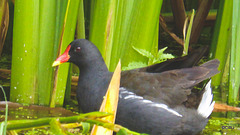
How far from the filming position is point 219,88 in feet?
12.8

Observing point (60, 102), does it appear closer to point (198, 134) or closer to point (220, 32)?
point (198, 134)

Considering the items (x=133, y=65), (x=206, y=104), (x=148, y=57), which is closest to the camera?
(x=206, y=104)

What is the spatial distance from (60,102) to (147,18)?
86 cm

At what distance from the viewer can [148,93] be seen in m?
2.74

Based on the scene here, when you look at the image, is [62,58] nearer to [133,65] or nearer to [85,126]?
[133,65]

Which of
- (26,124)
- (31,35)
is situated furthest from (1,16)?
(26,124)

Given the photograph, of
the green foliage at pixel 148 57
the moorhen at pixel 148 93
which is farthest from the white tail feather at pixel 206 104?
the green foliage at pixel 148 57

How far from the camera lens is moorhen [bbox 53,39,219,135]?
8.75ft

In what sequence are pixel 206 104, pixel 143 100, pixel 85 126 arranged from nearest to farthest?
pixel 85 126 < pixel 143 100 < pixel 206 104

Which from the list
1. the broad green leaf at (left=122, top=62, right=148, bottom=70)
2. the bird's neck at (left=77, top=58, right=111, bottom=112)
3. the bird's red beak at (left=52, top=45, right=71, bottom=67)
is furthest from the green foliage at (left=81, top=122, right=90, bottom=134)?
the broad green leaf at (left=122, top=62, right=148, bottom=70)

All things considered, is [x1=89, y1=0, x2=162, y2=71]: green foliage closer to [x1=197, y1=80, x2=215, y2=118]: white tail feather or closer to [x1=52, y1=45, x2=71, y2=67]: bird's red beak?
[x1=52, y1=45, x2=71, y2=67]: bird's red beak

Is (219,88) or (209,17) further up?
(209,17)

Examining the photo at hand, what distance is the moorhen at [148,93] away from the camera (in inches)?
105

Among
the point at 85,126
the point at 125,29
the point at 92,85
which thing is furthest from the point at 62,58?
the point at 85,126
